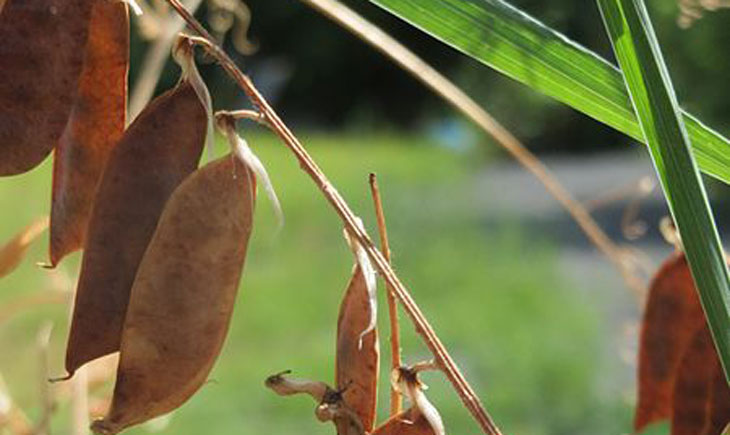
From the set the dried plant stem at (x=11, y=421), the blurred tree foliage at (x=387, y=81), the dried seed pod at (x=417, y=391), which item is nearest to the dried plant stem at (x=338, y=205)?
the dried seed pod at (x=417, y=391)

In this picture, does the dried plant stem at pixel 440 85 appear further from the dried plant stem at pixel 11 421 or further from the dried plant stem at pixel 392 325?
the dried plant stem at pixel 11 421

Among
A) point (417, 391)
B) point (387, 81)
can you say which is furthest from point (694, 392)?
point (387, 81)

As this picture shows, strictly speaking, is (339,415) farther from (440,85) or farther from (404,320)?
(404,320)

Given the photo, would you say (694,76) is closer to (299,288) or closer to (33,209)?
(299,288)

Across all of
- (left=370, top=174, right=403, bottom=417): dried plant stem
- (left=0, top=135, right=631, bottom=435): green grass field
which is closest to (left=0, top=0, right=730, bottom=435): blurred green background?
(left=0, top=135, right=631, bottom=435): green grass field

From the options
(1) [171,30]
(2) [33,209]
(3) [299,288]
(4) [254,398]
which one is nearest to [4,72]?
(1) [171,30]

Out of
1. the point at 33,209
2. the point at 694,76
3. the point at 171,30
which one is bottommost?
the point at 33,209

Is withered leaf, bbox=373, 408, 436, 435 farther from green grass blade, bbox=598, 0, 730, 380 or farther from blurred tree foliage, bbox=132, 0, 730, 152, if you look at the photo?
blurred tree foliage, bbox=132, 0, 730, 152

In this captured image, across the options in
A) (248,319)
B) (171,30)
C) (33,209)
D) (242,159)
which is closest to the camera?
(242,159)
